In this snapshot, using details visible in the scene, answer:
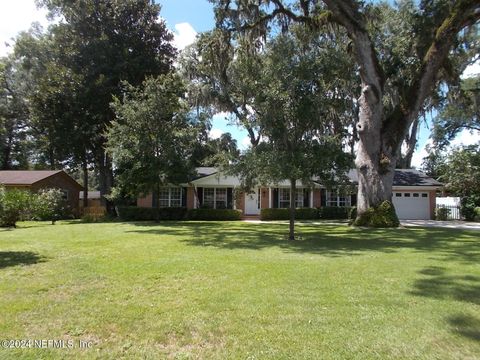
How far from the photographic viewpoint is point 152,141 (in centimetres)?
2192

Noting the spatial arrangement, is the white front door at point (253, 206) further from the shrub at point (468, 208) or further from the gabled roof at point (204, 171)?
the shrub at point (468, 208)

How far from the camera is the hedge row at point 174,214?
26.3 metres

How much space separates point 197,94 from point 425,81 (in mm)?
16927

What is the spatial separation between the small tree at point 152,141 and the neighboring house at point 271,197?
21.2 ft

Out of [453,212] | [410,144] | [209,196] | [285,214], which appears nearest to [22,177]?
[209,196]

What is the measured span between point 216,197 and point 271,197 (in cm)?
388

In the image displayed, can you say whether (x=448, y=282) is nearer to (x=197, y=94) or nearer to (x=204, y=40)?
(x=204, y=40)

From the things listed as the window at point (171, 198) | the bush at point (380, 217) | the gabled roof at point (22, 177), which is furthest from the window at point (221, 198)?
the gabled roof at point (22, 177)

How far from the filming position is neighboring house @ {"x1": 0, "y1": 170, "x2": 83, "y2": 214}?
96.0 feet

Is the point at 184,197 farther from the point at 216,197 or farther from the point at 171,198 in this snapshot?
the point at 216,197

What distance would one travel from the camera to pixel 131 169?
73.1ft

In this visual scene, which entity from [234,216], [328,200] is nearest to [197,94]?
[234,216]

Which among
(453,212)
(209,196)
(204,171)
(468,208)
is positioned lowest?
(453,212)

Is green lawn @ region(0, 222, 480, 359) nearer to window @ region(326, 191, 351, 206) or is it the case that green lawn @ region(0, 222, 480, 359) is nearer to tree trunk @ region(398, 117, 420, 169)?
window @ region(326, 191, 351, 206)
